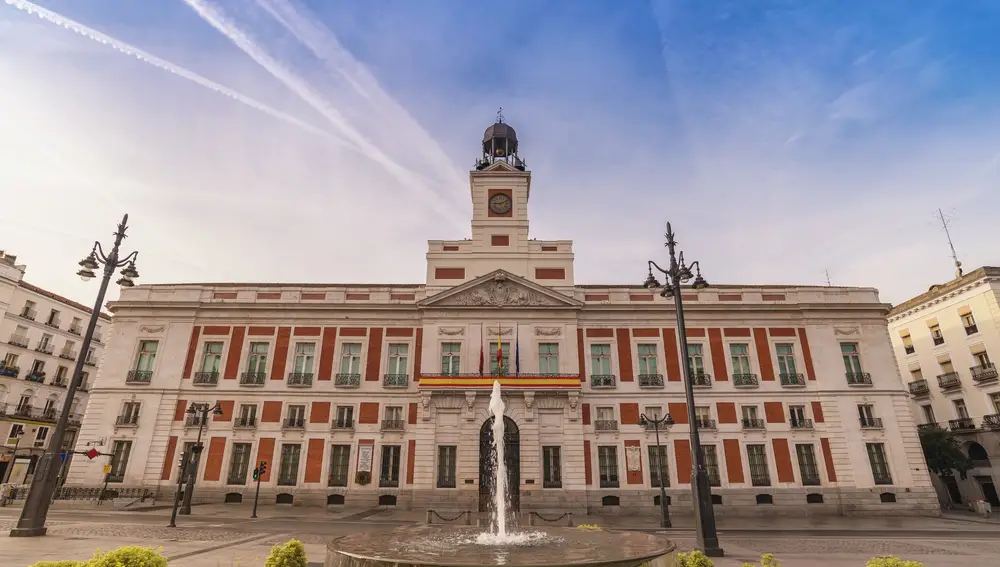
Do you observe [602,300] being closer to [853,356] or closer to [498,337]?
[498,337]

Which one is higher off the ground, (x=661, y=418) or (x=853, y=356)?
(x=853, y=356)

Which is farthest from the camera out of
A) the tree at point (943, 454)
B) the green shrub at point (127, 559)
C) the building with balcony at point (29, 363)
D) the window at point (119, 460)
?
the building with balcony at point (29, 363)

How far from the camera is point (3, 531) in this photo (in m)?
14.6

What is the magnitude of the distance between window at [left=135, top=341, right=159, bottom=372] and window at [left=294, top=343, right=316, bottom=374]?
850 centimetres

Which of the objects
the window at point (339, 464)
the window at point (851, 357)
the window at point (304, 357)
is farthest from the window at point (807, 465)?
the window at point (304, 357)

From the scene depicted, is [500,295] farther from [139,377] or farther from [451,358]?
[139,377]

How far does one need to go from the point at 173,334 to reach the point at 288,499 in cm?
1242

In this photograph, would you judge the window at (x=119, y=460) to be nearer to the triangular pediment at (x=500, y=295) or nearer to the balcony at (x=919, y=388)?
the triangular pediment at (x=500, y=295)

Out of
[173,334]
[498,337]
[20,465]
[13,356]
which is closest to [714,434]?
[498,337]

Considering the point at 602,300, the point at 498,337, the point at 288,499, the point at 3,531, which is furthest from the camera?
the point at 602,300

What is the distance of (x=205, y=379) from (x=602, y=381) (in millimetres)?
23236

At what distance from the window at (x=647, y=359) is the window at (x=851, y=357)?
1097 cm

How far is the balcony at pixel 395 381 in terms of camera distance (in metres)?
28.7

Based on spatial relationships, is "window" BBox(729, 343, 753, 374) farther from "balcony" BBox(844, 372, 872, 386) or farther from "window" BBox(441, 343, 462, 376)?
"window" BBox(441, 343, 462, 376)
